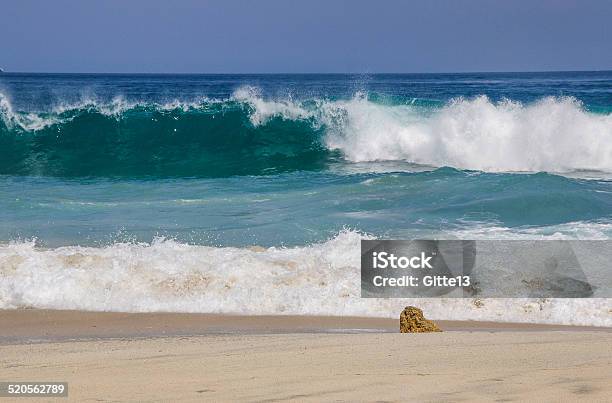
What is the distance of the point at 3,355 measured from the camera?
4.95 meters

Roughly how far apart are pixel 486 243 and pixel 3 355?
18.9 ft

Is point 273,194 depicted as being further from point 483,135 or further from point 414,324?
point 414,324

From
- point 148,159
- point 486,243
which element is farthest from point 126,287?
point 148,159

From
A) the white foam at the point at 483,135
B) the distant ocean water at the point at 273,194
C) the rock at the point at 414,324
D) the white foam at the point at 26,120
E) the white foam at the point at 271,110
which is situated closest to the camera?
the rock at the point at 414,324

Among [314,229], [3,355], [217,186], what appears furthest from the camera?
[217,186]

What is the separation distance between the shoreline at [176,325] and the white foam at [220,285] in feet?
0.88

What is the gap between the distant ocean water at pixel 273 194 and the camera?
7746 millimetres

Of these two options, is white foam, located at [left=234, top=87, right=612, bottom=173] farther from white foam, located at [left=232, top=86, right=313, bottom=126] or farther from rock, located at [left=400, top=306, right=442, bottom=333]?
rock, located at [left=400, top=306, right=442, bottom=333]

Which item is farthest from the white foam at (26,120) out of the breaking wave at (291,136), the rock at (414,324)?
the rock at (414,324)

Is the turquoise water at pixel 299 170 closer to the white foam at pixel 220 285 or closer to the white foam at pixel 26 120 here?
the white foam at pixel 26 120

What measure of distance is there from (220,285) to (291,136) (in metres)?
13.2

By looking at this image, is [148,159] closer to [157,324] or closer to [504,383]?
[157,324]

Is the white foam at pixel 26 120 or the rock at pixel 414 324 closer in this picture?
the rock at pixel 414 324

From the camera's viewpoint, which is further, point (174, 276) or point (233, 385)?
point (174, 276)
